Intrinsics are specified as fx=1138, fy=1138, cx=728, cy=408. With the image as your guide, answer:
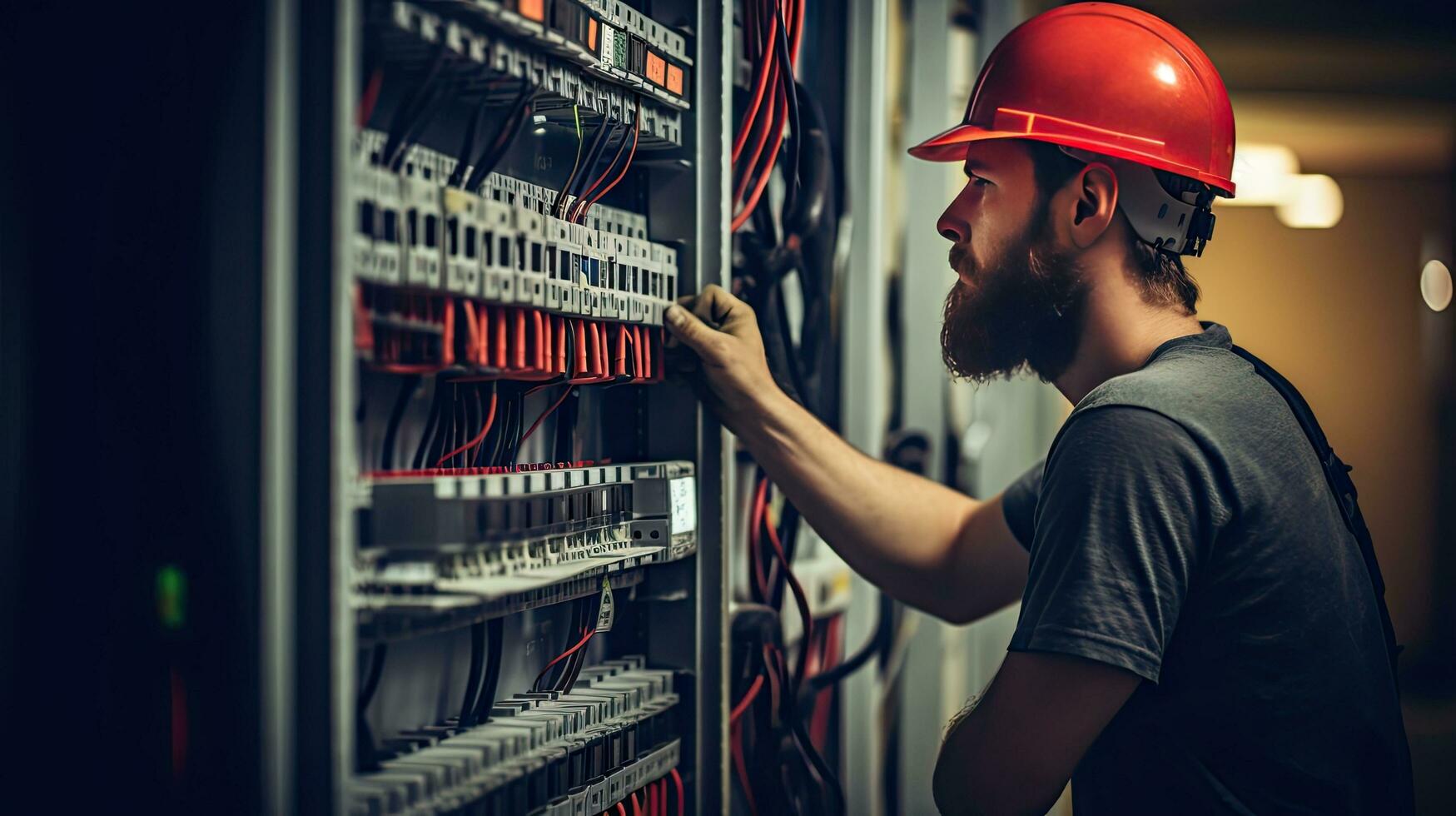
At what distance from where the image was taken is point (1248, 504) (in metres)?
1.07

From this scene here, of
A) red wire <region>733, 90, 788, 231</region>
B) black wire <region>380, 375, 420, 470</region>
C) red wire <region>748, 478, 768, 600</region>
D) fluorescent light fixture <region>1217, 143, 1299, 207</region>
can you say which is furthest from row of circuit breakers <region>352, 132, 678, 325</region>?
fluorescent light fixture <region>1217, 143, 1299, 207</region>

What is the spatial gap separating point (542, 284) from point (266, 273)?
0.28 m

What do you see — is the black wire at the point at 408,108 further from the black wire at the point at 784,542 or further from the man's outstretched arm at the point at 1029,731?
the black wire at the point at 784,542

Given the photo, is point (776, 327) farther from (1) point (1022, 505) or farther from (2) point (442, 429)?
(2) point (442, 429)

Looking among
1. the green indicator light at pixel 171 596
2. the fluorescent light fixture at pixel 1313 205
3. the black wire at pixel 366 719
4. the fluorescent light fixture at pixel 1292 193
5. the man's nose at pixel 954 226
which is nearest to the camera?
the green indicator light at pixel 171 596

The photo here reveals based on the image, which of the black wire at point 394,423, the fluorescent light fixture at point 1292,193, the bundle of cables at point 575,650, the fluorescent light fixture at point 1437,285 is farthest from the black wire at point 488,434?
the fluorescent light fixture at point 1437,285

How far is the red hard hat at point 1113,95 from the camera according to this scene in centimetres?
126

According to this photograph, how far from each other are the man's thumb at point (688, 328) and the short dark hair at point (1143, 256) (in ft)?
1.39

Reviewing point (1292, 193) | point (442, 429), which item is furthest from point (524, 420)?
point (1292, 193)

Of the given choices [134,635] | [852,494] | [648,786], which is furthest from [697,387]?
[134,635]

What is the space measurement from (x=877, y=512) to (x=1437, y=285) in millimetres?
4987

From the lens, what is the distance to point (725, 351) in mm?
1260

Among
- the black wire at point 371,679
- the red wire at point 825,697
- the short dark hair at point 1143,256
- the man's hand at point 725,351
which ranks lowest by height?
the red wire at point 825,697

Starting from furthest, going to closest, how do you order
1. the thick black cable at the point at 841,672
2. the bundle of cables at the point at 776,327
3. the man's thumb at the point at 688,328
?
the thick black cable at the point at 841,672
the bundle of cables at the point at 776,327
the man's thumb at the point at 688,328
